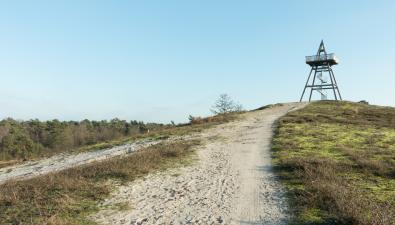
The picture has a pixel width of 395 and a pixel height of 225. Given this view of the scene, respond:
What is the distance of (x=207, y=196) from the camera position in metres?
12.8

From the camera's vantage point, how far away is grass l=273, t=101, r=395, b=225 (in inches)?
395

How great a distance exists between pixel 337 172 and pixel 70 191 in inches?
341

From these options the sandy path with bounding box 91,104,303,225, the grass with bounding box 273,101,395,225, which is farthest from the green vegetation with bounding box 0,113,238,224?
the grass with bounding box 273,101,395,225

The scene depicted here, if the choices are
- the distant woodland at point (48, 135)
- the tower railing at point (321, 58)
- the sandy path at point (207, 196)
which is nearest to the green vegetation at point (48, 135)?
the distant woodland at point (48, 135)

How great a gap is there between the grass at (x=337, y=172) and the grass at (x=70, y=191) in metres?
4.73

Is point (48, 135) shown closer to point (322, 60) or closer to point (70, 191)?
point (322, 60)

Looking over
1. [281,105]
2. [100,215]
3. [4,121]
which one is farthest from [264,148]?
[4,121]

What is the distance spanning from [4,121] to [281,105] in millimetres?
66357

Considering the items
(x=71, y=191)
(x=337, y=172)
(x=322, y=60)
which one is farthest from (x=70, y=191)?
(x=322, y=60)

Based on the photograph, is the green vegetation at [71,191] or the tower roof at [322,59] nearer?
the green vegetation at [71,191]

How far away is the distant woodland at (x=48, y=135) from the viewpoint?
225 feet

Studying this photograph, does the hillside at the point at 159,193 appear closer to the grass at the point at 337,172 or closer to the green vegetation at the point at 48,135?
the grass at the point at 337,172

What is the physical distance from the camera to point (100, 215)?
36.6 feet

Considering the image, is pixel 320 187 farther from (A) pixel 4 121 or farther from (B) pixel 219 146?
(A) pixel 4 121
